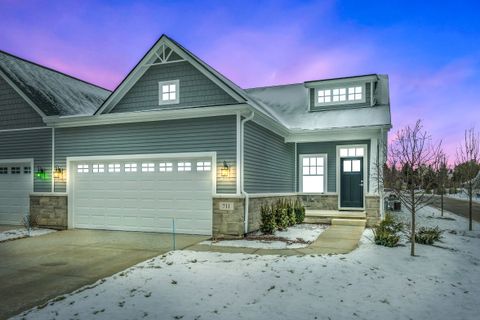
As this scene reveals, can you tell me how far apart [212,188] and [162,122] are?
2.67 m

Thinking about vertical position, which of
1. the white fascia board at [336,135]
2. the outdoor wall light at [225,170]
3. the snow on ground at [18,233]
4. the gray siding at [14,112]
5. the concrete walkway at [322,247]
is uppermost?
the gray siding at [14,112]

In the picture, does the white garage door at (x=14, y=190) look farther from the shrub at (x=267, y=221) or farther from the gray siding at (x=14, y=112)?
the shrub at (x=267, y=221)

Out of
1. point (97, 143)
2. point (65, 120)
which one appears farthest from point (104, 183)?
point (65, 120)

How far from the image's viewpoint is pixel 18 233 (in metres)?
12.0

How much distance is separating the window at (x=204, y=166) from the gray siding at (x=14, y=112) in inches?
250

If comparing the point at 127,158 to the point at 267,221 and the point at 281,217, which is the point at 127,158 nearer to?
the point at 267,221

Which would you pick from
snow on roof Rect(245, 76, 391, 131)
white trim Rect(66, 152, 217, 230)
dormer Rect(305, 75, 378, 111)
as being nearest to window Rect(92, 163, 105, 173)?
white trim Rect(66, 152, 217, 230)

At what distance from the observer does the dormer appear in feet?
53.5

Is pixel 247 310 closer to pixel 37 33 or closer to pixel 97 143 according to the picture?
pixel 97 143

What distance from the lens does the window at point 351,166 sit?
14845 millimetres

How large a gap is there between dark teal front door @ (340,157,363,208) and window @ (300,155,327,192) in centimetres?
76

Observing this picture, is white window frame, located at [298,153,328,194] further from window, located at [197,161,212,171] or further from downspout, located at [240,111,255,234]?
window, located at [197,161,212,171]

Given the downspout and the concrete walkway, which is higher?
the downspout

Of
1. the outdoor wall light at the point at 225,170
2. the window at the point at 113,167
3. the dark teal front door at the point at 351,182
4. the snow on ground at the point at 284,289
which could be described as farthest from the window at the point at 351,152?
the window at the point at 113,167
